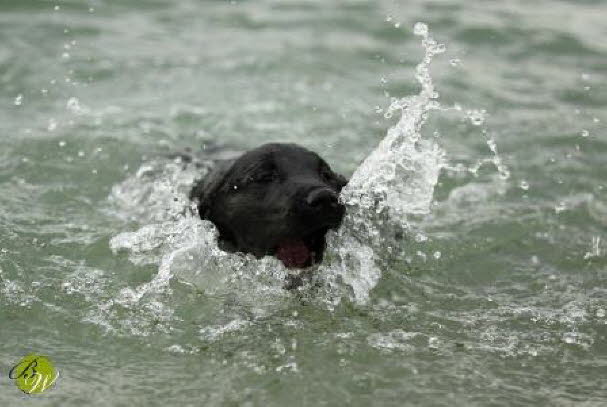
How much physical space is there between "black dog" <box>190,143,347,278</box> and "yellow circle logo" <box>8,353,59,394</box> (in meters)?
1.40

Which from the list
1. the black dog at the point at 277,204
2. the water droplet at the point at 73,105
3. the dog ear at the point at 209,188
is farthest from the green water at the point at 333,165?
the dog ear at the point at 209,188

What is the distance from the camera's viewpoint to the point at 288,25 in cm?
1157

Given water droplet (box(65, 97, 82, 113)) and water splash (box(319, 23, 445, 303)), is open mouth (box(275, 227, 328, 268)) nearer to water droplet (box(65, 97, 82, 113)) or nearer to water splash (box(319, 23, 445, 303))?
water splash (box(319, 23, 445, 303))

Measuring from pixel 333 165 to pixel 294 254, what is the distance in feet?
9.07

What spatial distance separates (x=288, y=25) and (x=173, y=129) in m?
3.56

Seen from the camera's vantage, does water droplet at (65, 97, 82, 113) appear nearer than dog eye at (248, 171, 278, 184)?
No

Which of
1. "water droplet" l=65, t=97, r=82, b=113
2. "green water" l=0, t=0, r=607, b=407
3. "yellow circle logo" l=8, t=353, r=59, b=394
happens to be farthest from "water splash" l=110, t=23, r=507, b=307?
"water droplet" l=65, t=97, r=82, b=113

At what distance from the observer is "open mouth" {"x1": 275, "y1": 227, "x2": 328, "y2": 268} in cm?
506

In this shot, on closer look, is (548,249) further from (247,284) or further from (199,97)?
(199,97)

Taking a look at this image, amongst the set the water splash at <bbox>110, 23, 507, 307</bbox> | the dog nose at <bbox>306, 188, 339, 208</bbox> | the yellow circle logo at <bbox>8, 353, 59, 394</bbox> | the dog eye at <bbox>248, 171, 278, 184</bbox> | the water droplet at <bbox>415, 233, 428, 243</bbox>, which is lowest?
the water droplet at <bbox>415, 233, 428, 243</bbox>

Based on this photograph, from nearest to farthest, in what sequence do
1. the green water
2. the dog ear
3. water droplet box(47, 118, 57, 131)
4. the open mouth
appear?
the green water
the open mouth
the dog ear
water droplet box(47, 118, 57, 131)

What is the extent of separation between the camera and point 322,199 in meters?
4.68

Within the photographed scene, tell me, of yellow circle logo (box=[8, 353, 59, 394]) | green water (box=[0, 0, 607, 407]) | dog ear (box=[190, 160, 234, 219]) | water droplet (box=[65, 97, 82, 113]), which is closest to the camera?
yellow circle logo (box=[8, 353, 59, 394])

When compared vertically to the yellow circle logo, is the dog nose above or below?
above
